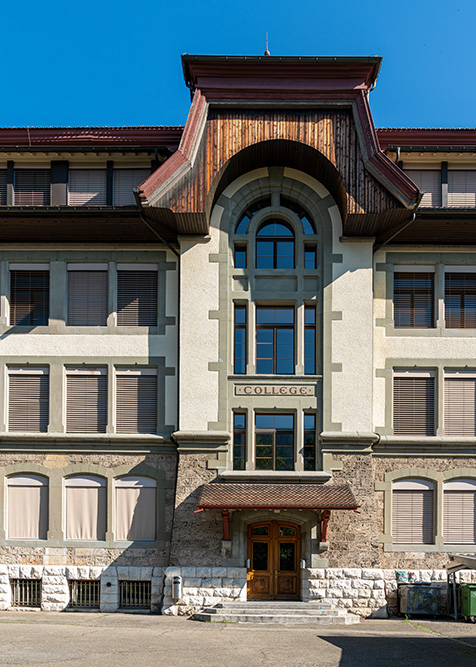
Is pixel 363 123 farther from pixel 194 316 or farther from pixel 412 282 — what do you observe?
pixel 194 316

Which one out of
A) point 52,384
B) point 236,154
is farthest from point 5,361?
point 236,154

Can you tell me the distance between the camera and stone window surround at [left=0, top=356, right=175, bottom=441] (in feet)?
78.0

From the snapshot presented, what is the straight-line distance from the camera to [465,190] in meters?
24.6

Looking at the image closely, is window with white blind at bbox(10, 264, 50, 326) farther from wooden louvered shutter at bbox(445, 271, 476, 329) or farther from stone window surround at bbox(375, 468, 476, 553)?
wooden louvered shutter at bbox(445, 271, 476, 329)

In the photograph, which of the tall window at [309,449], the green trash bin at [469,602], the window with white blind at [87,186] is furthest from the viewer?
the window with white blind at [87,186]

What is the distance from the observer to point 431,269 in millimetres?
24594

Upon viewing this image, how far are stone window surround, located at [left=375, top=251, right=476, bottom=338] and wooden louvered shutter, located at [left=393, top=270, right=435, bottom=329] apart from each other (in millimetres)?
215

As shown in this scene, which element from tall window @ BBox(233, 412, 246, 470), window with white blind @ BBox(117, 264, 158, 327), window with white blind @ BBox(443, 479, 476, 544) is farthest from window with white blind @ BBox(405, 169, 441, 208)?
tall window @ BBox(233, 412, 246, 470)

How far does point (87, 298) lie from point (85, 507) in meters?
7.13

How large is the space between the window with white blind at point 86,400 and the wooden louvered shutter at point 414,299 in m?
10.4

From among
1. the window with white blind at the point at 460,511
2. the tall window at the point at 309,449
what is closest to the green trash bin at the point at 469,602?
the window with white blind at the point at 460,511

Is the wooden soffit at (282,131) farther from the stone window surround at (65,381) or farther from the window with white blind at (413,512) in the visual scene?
the window with white blind at (413,512)

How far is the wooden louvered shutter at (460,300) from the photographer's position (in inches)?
963

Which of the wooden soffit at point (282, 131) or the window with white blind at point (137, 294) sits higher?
the wooden soffit at point (282, 131)
